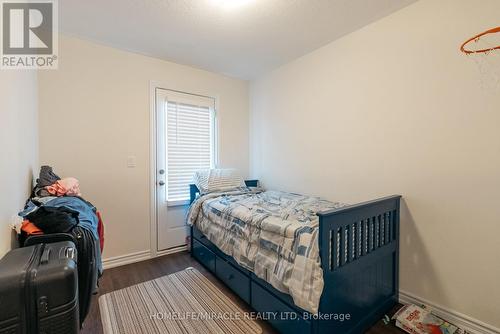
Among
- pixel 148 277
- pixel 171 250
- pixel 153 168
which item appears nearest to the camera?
pixel 148 277

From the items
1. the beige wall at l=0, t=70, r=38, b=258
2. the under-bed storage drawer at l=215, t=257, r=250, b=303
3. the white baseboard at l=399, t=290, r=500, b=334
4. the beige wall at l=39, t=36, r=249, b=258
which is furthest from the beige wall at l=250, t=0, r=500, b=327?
the beige wall at l=0, t=70, r=38, b=258

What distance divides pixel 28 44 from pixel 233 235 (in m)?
2.31

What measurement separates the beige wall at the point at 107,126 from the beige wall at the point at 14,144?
10.7 inches

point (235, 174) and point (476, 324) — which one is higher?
point (235, 174)

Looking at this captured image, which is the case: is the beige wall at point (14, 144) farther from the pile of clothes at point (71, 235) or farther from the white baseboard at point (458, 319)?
the white baseboard at point (458, 319)

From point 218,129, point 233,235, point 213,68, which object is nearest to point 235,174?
point 218,129

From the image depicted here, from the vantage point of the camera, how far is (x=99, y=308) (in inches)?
71.6

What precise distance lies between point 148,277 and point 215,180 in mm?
1253

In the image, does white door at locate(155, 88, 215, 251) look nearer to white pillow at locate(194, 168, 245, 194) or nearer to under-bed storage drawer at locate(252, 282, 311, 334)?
white pillow at locate(194, 168, 245, 194)

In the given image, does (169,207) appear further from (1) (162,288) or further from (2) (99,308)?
(2) (99,308)

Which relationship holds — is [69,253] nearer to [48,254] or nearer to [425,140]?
[48,254]

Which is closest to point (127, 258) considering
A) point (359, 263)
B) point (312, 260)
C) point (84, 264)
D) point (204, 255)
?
point (204, 255)

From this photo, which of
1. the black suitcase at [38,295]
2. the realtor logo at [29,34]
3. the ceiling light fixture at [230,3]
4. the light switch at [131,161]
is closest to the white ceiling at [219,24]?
the ceiling light fixture at [230,3]

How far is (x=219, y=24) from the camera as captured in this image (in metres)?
2.10
